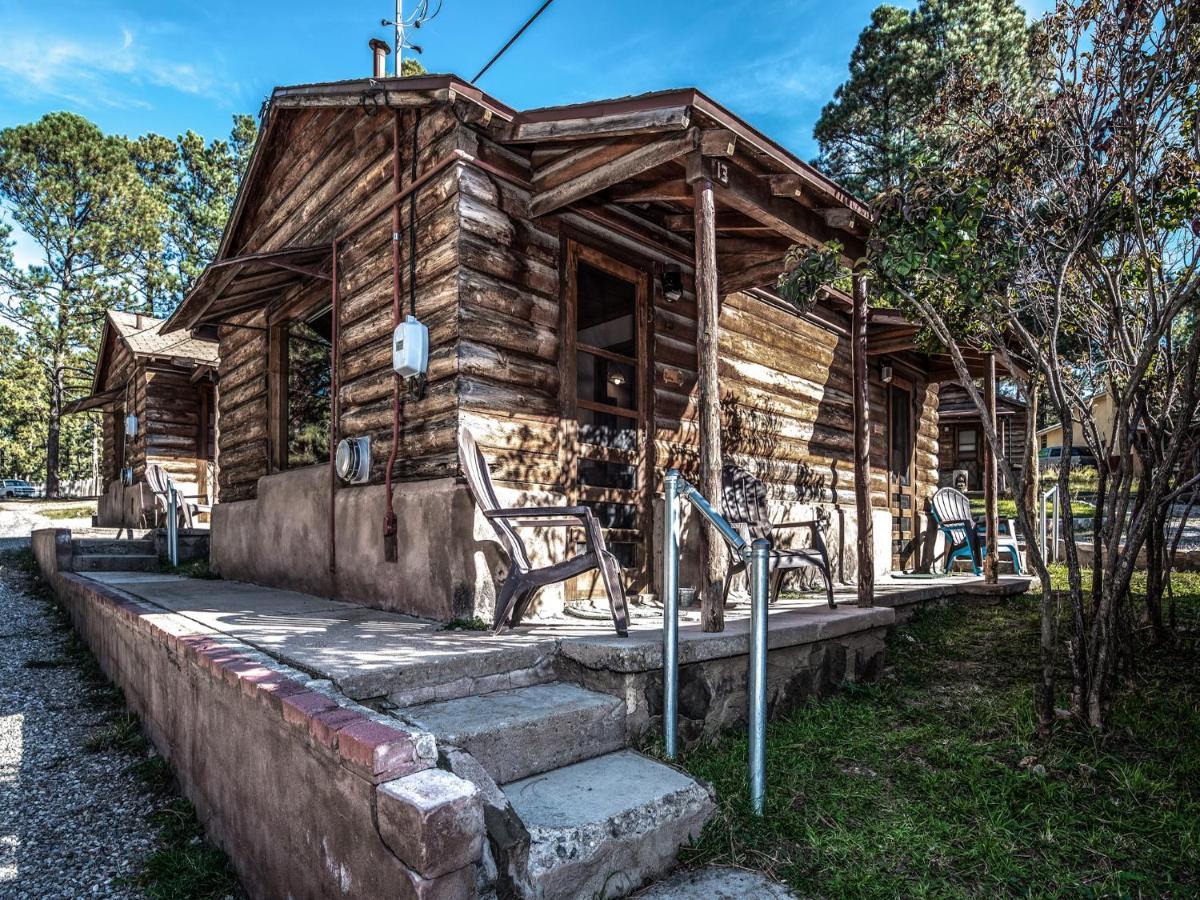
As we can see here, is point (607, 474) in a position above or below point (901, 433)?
below

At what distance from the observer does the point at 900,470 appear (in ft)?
29.8

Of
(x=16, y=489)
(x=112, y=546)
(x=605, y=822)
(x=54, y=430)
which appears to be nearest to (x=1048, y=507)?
(x=605, y=822)

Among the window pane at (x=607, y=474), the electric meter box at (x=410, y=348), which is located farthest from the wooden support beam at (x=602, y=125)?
the window pane at (x=607, y=474)

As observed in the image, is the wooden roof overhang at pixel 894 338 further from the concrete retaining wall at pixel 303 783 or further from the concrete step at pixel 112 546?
the concrete step at pixel 112 546

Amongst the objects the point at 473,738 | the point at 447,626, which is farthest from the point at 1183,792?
the point at 447,626

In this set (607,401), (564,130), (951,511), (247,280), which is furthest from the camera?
(951,511)

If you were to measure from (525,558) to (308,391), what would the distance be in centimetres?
413

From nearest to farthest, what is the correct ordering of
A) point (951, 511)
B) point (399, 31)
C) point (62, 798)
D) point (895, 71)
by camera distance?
point (62, 798)
point (399, 31)
point (951, 511)
point (895, 71)

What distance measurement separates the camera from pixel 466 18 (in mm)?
7133

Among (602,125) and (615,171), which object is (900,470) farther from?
(602,125)

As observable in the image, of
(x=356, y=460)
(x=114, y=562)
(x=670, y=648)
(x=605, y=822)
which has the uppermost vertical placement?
(x=356, y=460)

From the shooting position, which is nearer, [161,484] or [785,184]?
[785,184]

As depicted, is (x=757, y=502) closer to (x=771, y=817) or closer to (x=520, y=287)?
(x=520, y=287)

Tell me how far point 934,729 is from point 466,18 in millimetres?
7505
